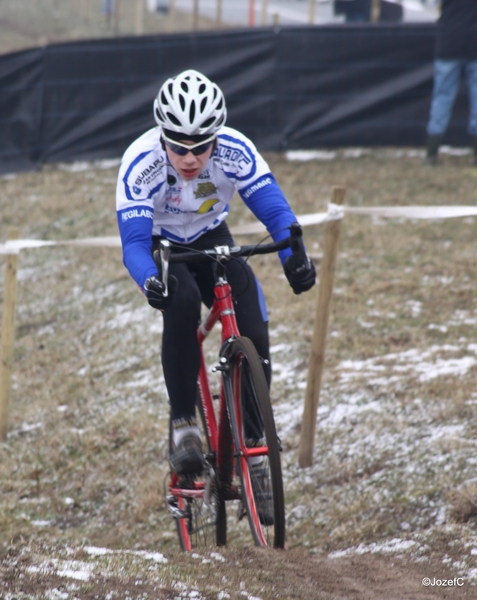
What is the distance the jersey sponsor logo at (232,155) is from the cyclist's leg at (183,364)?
0.61 m

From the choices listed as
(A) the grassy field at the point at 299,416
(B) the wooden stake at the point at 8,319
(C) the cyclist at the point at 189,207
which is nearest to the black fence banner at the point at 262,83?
(A) the grassy field at the point at 299,416

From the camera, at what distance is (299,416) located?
5914 millimetres

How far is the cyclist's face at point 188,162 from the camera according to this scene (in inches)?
156

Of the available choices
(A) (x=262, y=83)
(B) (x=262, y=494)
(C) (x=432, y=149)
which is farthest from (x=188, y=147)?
(A) (x=262, y=83)

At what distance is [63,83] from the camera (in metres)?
13.0

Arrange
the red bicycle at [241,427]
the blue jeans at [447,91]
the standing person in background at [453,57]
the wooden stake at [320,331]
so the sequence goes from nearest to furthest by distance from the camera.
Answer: the red bicycle at [241,427] < the wooden stake at [320,331] < the standing person in background at [453,57] < the blue jeans at [447,91]

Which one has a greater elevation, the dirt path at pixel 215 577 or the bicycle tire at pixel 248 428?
the bicycle tire at pixel 248 428

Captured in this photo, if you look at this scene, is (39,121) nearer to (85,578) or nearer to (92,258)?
(92,258)

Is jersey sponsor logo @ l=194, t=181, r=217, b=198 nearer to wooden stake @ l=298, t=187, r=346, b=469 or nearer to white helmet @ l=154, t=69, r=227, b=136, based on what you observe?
white helmet @ l=154, t=69, r=227, b=136

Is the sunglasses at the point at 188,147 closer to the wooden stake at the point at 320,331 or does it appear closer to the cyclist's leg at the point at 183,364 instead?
the cyclist's leg at the point at 183,364

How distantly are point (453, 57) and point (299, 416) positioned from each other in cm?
730

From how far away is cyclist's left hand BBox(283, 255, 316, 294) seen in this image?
12.3 ft

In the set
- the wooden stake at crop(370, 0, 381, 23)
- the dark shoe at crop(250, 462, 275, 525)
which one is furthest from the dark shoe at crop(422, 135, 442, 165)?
the dark shoe at crop(250, 462, 275, 525)

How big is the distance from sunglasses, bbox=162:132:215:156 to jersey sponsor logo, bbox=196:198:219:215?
1.06 ft
